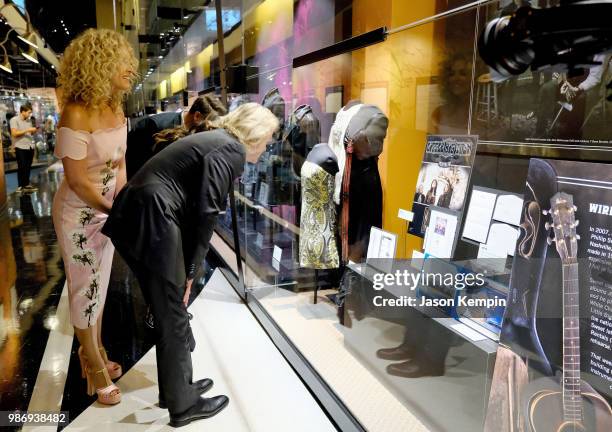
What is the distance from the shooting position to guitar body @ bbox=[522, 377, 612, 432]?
1.09 meters

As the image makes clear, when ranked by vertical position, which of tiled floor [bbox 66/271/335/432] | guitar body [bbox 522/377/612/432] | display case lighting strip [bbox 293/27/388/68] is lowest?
tiled floor [bbox 66/271/335/432]

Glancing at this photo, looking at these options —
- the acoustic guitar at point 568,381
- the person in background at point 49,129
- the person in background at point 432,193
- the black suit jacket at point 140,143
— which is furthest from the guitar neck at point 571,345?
the person in background at point 49,129

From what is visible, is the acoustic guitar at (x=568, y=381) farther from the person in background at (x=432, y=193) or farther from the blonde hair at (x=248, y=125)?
the blonde hair at (x=248, y=125)

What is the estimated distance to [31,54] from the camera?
6.86m

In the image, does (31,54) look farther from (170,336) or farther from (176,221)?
(170,336)

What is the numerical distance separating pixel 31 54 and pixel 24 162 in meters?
1.86

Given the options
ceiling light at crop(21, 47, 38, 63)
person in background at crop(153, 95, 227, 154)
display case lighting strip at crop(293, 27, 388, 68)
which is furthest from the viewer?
ceiling light at crop(21, 47, 38, 63)

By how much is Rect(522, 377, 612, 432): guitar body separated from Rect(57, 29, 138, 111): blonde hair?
199 centimetres

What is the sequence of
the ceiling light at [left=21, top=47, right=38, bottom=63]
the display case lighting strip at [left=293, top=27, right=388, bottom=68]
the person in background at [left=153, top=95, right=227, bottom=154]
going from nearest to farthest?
1. the display case lighting strip at [left=293, top=27, right=388, bottom=68]
2. the person in background at [left=153, top=95, right=227, bottom=154]
3. the ceiling light at [left=21, top=47, right=38, bottom=63]

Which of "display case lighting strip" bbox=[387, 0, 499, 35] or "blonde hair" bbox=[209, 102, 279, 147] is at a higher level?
"display case lighting strip" bbox=[387, 0, 499, 35]

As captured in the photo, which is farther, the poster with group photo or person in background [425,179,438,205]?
person in background [425,179,438,205]

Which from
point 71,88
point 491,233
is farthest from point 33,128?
point 491,233

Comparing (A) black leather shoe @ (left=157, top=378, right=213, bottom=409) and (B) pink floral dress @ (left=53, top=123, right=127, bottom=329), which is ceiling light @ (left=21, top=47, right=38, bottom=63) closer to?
(B) pink floral dress @ (left=53, top=123, right=127, bottom=329)

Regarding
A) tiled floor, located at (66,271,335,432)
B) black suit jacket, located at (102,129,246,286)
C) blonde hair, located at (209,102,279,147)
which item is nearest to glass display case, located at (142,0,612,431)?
tiled floor, located at (66,271,335,432)
